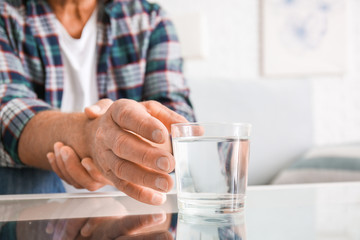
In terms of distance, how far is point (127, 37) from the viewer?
4.26ft

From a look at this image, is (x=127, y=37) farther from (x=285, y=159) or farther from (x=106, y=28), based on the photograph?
(x=285, y=159)

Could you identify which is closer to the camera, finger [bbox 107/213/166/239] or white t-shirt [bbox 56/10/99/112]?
finger [bbox 107/213/166/239]

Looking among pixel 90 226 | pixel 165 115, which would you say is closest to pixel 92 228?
pixel 90 226

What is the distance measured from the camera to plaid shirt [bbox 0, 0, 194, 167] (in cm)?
117

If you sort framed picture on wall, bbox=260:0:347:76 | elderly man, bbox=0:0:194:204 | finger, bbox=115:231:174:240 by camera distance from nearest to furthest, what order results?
1. finger, bbox=115:231:174:240
2. elderly man, bbox=0:0:194:204
3. framed picture on wall, bbox=260:0:347:76

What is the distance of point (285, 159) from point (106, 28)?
3.48ft

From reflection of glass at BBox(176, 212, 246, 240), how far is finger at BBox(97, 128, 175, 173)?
0.06 m

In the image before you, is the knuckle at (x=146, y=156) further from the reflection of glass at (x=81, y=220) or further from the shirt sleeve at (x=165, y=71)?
the shirt sleeve at (x=165, y=71)

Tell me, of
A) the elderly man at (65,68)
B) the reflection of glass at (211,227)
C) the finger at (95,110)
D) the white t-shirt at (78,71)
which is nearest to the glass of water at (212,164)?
the reflection of glass at (211,227)

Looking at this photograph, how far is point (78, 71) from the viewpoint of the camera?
4.05ft

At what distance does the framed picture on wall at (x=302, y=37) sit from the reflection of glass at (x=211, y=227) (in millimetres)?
2898

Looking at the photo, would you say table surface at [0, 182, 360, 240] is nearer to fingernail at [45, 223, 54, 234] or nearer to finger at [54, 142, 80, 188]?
fingernail at [45, 223, 54, 234]

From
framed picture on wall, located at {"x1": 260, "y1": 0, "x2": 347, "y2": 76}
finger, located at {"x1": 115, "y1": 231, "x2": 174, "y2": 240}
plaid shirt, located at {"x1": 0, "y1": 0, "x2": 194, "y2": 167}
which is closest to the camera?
finger, located at {"x1": 115, "y1": 231, "x2": 174, "y2": 240}

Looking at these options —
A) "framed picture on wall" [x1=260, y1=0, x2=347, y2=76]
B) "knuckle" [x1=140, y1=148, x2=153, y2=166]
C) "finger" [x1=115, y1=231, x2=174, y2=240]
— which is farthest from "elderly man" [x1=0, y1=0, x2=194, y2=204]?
"framed picture on wall" [x1=260, y1=0, x2=347, y2=76]
